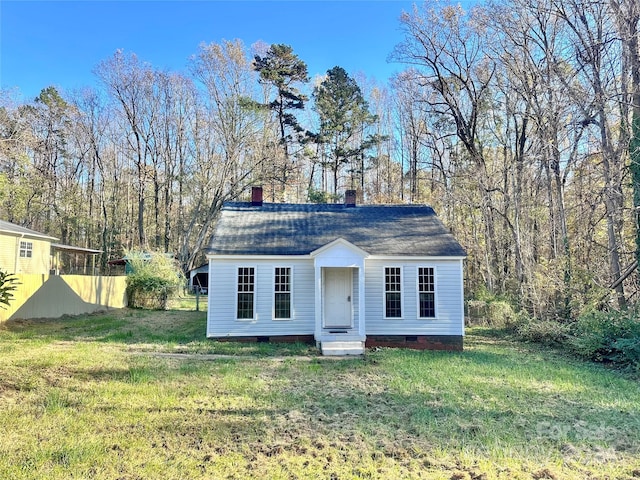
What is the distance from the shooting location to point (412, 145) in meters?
29.9

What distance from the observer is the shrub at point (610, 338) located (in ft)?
30.7

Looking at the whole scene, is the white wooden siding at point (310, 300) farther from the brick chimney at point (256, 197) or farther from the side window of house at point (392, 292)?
the brick chimney at point (256, 197)

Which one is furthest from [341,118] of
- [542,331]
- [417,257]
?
[542,331]

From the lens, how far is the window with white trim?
1190cm

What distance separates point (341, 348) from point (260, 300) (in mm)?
2846

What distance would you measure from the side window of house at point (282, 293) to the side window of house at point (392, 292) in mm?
2964

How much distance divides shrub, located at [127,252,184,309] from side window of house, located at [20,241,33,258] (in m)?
6.80

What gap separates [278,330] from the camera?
38.4ft

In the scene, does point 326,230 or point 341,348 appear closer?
point 341,348

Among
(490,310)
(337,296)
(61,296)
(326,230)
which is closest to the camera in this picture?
(337,296)

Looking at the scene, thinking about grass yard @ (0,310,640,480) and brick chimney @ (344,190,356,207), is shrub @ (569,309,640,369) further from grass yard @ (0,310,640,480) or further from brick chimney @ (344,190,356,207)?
brick chimney @ (344,190,356,207)

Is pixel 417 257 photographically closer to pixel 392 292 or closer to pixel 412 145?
pixel 392 292

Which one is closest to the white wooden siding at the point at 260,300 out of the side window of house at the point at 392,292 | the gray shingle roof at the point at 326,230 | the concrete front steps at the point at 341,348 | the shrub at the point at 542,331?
the gray shingle roof at the point at 326,230

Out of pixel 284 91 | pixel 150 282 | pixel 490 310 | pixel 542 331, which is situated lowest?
pixel 542 331
